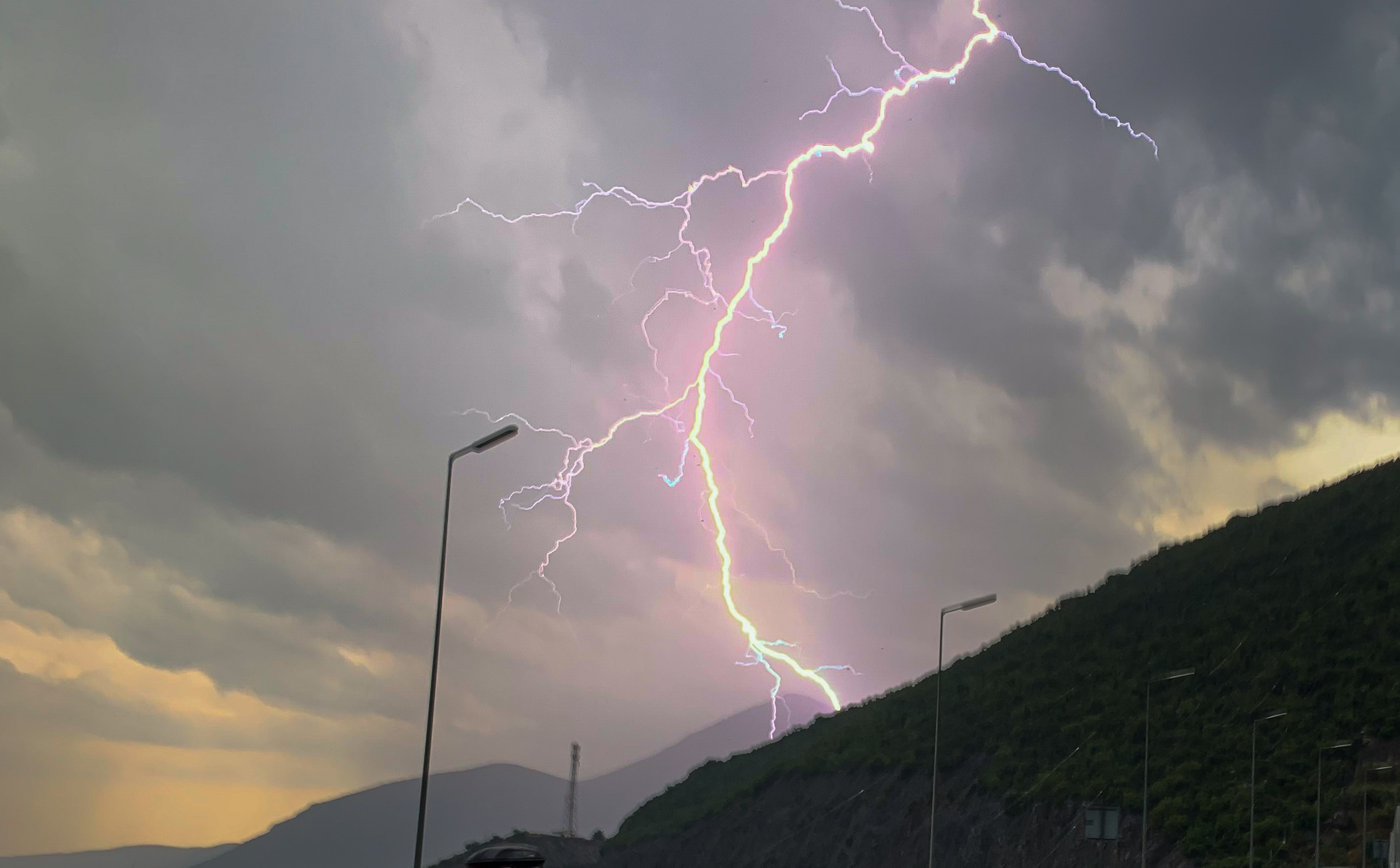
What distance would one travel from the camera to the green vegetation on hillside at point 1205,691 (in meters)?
54.8

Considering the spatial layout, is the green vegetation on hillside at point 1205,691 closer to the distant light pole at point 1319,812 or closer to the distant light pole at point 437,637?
the distant light pole at point 1319,812

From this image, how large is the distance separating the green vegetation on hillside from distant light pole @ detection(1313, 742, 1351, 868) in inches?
20.4

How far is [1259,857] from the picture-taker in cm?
4919

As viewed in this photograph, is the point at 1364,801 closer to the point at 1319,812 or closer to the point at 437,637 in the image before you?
the point at 1319,812

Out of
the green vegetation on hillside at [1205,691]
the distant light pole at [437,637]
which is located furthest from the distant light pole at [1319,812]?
the distant light pole at [437,637]

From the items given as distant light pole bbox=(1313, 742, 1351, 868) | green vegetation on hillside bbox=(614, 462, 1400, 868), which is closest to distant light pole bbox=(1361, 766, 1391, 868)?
green vegetation on hillside bbox=(614, 462, 1400, 868)

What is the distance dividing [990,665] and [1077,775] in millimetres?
23749

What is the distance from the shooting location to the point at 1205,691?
2569 inches

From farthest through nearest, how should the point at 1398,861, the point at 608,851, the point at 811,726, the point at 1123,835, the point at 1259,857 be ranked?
the point at 811,726 < the point at 608,851 < the point at 1123,835 < the point at 1259,857 < the point at 1398,861

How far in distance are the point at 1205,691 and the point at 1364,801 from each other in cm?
1498

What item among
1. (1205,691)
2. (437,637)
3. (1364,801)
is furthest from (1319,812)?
(437,637)

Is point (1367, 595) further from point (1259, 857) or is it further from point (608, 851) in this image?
point (608, 851)

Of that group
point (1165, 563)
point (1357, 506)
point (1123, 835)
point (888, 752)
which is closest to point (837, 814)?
point (888, 752)

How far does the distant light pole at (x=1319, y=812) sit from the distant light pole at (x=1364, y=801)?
1430 mm
